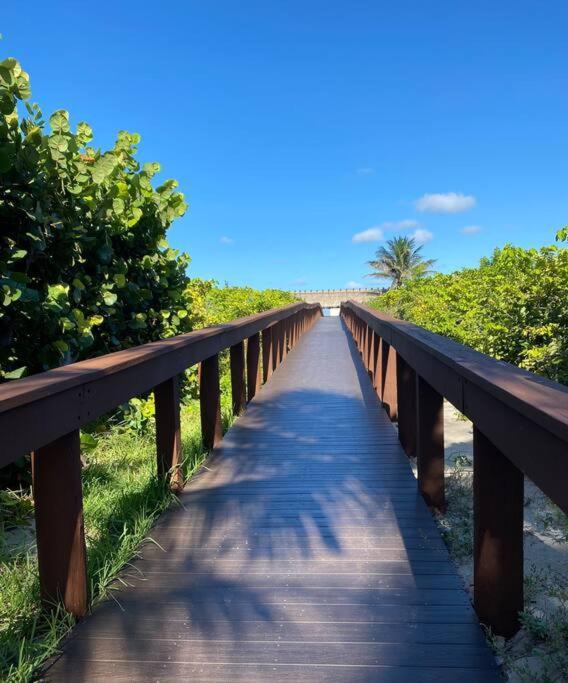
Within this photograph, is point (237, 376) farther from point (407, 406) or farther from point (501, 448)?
point (501, 448)

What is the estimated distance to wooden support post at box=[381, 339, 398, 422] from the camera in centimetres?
542

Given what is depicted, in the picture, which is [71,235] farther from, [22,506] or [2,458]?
[2,458]

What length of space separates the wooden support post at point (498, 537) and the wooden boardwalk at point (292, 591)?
0.12 metres

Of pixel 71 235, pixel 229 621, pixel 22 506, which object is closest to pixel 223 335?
pixel 71 235

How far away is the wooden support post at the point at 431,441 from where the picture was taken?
3.18m

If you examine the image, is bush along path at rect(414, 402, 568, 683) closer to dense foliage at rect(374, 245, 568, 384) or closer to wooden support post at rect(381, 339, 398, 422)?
wooden support post at rect(381, 339, 398, 422)

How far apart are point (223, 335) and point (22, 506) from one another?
194 cm

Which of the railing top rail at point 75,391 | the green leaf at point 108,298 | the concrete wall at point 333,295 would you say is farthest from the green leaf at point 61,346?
the concrete wall at point 333,295

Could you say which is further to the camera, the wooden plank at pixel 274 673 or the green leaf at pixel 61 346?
the green leaf at pixel 61 346

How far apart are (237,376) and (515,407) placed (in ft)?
13.5

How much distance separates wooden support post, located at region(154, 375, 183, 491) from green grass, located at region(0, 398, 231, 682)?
0.09 meters

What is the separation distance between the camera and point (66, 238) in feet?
11.8

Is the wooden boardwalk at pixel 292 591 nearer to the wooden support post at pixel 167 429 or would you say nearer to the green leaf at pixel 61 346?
the wooden support post at pixel 167 429

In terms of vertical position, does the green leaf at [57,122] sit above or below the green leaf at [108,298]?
above
